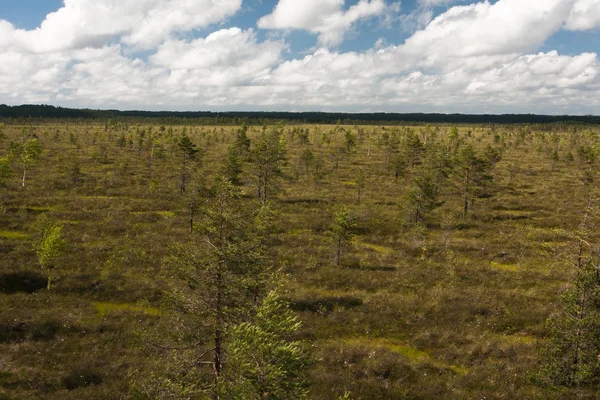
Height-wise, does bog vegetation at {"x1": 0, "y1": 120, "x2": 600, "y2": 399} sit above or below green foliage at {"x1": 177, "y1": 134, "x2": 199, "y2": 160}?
below

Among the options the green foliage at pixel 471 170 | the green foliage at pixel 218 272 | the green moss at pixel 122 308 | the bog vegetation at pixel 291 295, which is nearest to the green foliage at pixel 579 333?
the bog vegetation at pixel 291 295

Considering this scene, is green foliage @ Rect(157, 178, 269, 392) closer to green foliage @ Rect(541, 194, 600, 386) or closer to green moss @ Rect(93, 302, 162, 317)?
green moss @ Rect(93, 302, 162, 317)

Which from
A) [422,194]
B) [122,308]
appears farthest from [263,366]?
[422,194]

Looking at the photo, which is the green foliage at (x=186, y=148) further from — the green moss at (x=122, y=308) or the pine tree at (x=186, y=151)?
the green moss at (x=122, y=308)

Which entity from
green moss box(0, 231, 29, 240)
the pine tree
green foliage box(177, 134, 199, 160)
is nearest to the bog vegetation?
green moss box(0, 231, 29, 240)

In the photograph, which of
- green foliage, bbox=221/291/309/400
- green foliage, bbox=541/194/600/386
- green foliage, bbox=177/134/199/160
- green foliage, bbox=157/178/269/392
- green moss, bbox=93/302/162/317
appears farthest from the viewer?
green foliage, bbox=177/134/199/160

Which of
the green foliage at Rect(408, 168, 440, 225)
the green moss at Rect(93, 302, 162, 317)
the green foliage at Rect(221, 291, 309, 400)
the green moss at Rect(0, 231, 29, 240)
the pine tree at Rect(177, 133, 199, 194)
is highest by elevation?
the pine tree at Rect(177, 133, 199, 194)

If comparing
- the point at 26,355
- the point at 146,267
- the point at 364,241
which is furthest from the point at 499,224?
the point at 26,355
